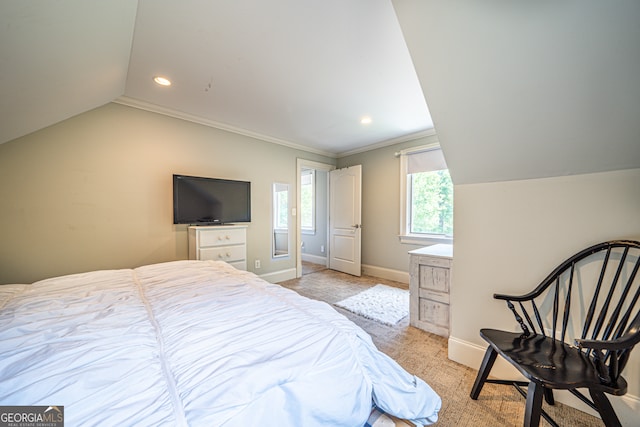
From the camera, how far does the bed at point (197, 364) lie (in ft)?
1.89

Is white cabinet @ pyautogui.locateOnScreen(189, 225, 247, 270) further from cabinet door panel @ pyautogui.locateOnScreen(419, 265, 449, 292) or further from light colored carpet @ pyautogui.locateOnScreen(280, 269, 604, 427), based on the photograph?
cabinet door panel @ pyautogui.locateOnScreen(419, 265, 449, 292)

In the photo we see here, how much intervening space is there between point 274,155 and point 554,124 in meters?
3.34

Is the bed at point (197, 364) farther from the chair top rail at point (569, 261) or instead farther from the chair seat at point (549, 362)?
the chair top rail at point (569, 261)

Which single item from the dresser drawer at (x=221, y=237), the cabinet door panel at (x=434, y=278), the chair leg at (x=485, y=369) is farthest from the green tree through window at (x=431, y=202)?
the dresser drawer at (x=221, y=237)

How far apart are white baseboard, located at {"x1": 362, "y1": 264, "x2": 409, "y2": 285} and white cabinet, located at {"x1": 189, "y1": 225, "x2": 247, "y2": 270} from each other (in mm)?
2351

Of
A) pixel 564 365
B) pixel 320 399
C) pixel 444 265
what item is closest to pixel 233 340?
pixel 320 399

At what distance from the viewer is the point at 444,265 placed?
2.17 metres

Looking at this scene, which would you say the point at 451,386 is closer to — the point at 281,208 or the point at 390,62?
the point at 390,62

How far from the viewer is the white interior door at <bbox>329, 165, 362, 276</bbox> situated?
436 centimetres

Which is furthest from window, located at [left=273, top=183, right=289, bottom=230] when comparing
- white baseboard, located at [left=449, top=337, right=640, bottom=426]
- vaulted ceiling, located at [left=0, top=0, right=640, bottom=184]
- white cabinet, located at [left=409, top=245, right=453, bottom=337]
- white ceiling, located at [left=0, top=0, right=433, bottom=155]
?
white baseboard, located at [left=449, top=337, right=640, bottom=426]

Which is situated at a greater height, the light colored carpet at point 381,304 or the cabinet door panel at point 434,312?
the cabinet door panel at point 434,312

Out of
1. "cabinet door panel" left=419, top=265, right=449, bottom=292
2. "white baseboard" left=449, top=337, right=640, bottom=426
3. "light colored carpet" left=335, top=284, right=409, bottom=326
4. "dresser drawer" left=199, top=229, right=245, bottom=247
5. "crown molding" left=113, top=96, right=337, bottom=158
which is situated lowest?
"light colored carpet" left=335, top=284, right=409, bottom=326

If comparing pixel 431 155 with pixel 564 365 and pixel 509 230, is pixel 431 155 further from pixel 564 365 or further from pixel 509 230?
pixel 564 365

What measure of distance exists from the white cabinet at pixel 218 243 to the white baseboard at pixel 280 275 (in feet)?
2.58
